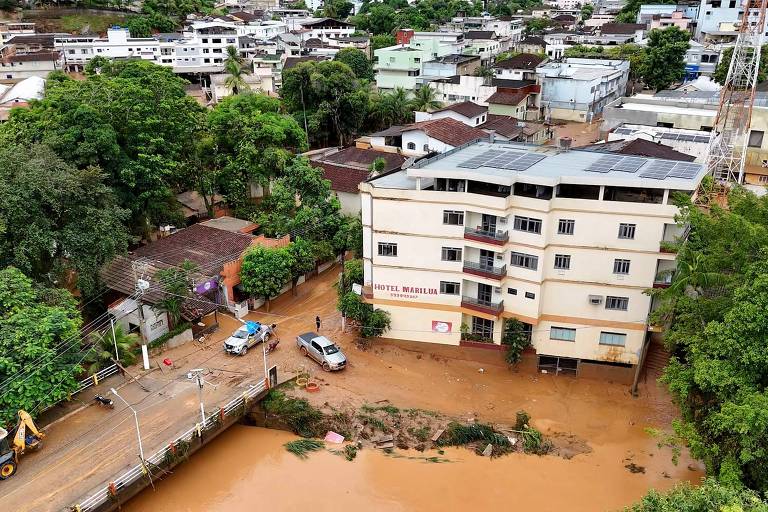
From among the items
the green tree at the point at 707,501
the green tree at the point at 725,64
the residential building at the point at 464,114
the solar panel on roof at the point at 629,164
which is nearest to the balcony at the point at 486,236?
the solar panel on roof at the point at 629,164

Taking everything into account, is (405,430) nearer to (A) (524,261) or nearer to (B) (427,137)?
(A) (524,261)

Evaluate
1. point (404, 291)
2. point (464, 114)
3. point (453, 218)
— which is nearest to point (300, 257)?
point (404, 291)

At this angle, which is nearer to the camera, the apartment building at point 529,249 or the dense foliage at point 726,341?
the dense foliage at point 726,341

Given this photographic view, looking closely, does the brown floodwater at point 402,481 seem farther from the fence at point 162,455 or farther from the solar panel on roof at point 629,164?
the solar panel on roof at point 629,164

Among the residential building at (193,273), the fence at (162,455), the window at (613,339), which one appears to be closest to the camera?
the fence at (162,455)

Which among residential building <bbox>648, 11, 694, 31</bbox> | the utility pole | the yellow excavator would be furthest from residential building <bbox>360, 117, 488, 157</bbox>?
residential building <bbox>648, 11, 694, 31</bbox>

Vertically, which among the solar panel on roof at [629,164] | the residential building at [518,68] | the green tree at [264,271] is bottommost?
the green tree at [264,271]

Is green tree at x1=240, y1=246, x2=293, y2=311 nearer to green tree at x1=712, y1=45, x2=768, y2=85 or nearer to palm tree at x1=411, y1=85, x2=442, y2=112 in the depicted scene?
palm tree at x1=411, y1=85, x2=442, y2=112

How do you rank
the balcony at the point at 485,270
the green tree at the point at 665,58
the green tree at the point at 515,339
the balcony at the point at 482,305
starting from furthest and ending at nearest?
the green tree at the point at 665,58 < the green tree at the point at 515,339 < the balcony at the point at 482,305 < the balcony at the point at 485,270
